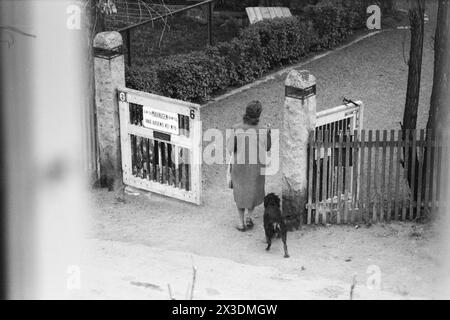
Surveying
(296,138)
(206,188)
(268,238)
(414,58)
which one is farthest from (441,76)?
(206,188)

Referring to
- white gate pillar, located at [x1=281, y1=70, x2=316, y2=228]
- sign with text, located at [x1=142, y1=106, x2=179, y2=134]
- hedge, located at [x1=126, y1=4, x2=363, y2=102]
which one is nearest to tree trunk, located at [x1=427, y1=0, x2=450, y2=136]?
white gate pillar, located at [x1=281, y1=70, x2=316, y2=228]

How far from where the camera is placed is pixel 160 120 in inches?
479

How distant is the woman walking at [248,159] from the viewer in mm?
11383

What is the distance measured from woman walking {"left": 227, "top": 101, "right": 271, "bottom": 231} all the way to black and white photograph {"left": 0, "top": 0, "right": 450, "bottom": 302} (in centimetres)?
2

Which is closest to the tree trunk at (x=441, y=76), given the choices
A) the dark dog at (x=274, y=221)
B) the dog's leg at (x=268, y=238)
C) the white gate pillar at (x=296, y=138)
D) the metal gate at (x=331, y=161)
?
the metal gate at (x=331, y=161)

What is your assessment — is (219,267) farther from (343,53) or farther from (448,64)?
(343,53)

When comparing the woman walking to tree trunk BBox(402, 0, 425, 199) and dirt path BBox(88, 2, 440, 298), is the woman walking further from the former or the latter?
tree trunk BBox(402, 0, 425, 199)

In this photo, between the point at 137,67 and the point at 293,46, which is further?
the point at 293,46

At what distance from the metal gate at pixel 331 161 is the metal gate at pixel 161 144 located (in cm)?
136

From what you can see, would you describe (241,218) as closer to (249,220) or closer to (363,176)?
(249,220)

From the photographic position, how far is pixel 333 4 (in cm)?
1738

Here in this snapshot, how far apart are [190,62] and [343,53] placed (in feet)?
9.65

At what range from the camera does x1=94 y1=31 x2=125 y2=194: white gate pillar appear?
1253cm
